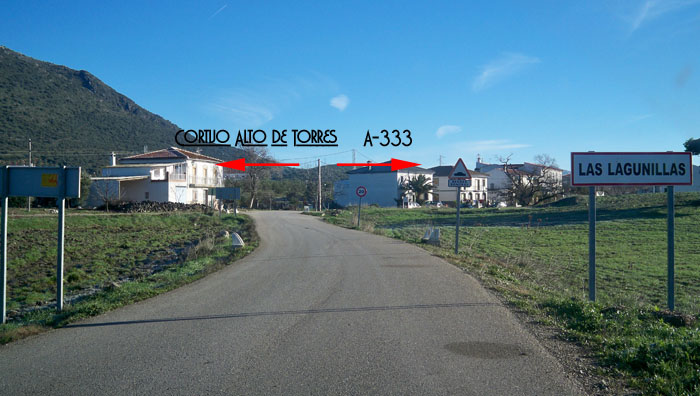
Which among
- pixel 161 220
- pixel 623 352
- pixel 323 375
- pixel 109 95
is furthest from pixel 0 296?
pixel 109 95

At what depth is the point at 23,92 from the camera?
76.1 meters

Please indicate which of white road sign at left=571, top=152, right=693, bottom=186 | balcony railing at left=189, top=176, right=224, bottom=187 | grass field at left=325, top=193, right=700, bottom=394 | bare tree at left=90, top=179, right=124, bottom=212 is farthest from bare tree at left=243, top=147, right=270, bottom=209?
white road sign at left=571, top=152, right=693, bottom=186

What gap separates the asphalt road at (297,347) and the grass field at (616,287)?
71 centimetres

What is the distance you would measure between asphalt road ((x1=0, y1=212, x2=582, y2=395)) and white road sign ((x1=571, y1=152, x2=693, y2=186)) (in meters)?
2.46

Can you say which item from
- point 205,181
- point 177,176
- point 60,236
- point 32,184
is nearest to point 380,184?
point 205,181

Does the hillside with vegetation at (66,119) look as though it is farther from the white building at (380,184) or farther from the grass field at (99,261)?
the white building at (380,184)

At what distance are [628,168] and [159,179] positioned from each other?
50.9 metres

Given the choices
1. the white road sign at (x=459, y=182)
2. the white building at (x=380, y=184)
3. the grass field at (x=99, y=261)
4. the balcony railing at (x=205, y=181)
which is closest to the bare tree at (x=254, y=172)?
the balcony railing at (x=205, y=181)

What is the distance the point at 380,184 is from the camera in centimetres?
7856

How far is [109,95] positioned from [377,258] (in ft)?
317

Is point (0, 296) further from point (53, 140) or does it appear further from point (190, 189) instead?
point (53, 140)

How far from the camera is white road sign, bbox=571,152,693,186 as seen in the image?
752 centimetres

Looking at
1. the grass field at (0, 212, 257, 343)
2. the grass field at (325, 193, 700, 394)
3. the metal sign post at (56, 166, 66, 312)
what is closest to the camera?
the grass field at (325, 193, 700, 394)

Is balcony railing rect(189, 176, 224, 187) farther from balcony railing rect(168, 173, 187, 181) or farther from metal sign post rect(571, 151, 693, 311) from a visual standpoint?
metal sign post rect(571, 151, 693, 311)
